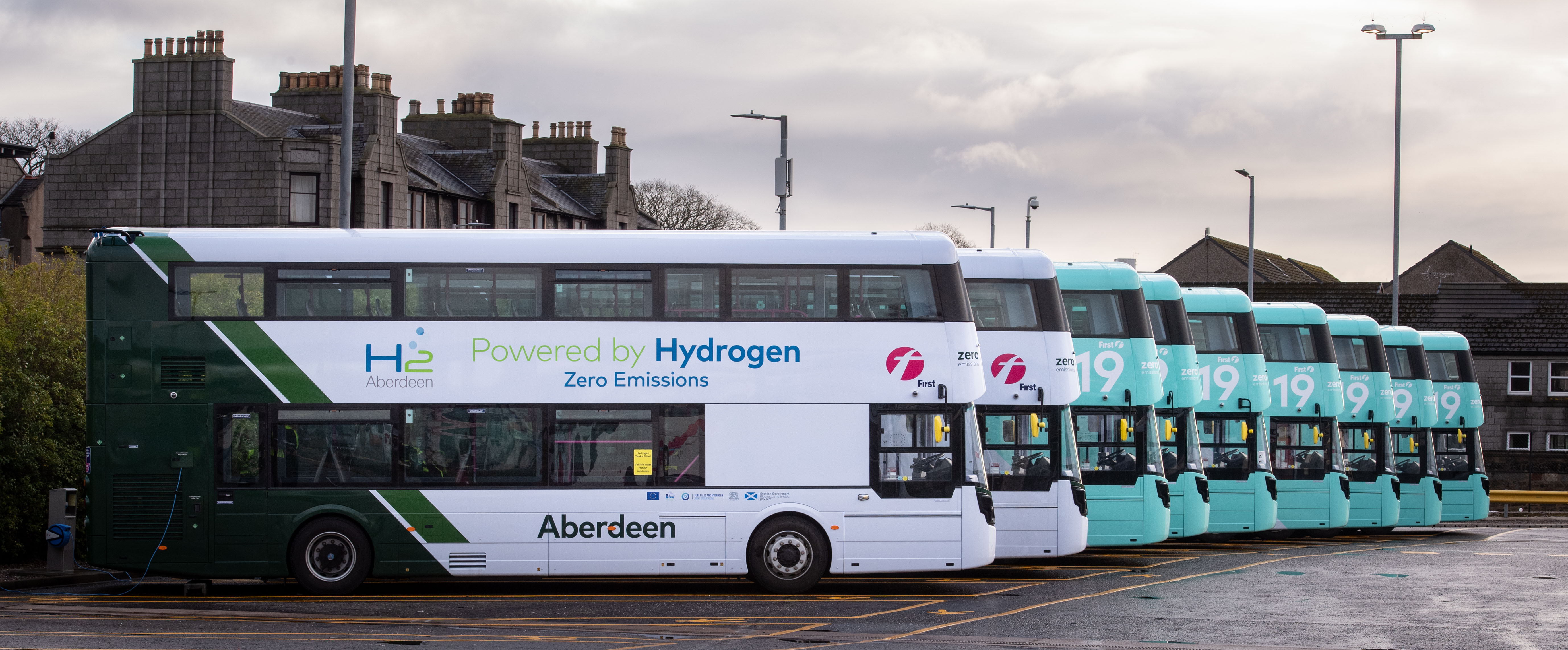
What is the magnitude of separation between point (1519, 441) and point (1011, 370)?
4011 cm

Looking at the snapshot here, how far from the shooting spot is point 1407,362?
28.2 m

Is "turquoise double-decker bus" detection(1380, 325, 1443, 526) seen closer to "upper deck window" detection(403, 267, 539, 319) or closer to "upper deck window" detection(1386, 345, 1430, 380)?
"upper deck window" detection(1386, 345, 1430, 380)

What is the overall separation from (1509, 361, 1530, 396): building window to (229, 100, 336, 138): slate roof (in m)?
40.8

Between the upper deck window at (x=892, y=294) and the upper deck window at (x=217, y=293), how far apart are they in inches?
234

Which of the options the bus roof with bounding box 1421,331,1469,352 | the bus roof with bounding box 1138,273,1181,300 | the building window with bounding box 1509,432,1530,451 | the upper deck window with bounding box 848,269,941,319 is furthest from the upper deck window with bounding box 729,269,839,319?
the building window with bounding box 1509,432,1530,451

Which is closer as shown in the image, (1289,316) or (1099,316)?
(1099,316)

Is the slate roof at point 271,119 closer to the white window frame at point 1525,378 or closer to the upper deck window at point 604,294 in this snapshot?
the upper deck window at point 604,294

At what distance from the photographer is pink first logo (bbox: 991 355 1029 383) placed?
17.5 meters

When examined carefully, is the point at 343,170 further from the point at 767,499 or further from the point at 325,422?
the point at 767,499

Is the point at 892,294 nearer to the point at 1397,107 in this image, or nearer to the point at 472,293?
the point at 472,293

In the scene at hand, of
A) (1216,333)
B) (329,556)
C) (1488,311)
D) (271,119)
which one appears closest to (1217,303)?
(1216,333)

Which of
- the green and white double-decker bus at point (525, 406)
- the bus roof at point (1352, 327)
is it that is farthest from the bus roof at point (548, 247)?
the bus roof at point (1352, 327)

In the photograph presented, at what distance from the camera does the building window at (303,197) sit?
42.6 metres

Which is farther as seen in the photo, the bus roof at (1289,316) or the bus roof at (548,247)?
the bus roof at (1289,316)
